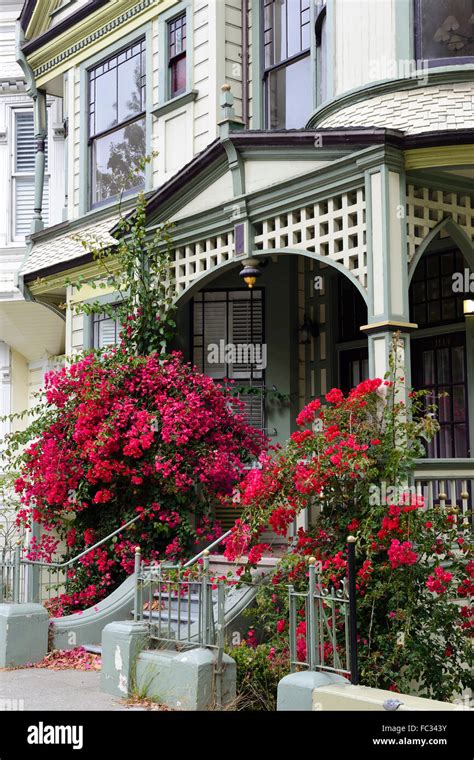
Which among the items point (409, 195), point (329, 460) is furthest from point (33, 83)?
point (329, 460)

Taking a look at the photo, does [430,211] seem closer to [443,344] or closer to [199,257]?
[443,344]

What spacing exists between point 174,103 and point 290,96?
1.75 metres

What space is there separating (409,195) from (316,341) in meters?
3.65

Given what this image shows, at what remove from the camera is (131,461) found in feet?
34.5

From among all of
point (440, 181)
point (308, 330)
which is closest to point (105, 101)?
point (308, 330)

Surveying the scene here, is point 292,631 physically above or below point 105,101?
below

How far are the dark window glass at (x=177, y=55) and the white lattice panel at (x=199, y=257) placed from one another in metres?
2.82

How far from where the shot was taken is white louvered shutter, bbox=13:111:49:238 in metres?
16.7

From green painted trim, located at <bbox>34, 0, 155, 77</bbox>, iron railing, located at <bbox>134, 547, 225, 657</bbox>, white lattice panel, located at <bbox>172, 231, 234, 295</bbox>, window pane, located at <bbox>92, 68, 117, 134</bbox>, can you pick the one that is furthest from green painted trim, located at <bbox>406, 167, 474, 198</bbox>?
window pane, located at <bbox>92, 68, 117, 134</bbox>

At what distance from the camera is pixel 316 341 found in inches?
478

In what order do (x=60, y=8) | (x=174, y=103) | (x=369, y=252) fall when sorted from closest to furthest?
1. (x=369, y=252)
2. (x=174, y=103)
3. (x=60, y=8)

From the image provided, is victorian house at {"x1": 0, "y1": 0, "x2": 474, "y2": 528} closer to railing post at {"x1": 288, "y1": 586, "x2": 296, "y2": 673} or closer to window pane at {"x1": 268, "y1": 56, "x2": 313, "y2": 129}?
window pane at {"x1": 268, "y1": 56, "x2": 313, "y2": 129}

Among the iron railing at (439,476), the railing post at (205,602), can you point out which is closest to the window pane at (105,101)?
the iron railing at (439,476)
